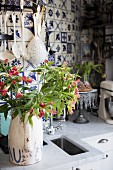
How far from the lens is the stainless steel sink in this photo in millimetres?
1494

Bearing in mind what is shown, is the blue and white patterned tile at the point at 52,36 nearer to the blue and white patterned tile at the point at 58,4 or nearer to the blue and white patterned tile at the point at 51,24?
the blue and white patterned tile at the point at 51,24

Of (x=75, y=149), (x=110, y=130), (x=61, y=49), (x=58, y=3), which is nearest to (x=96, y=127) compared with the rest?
(x=110, y=130)

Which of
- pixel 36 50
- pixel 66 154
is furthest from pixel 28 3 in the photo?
pixel 66 154

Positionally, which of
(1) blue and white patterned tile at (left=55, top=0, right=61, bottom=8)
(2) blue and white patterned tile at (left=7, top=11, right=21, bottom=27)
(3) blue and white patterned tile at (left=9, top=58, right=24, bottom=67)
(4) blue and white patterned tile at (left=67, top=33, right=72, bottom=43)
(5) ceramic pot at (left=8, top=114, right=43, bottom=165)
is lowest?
(5) ceramic pot at (left=8, top=114, right=43, bottom=165)

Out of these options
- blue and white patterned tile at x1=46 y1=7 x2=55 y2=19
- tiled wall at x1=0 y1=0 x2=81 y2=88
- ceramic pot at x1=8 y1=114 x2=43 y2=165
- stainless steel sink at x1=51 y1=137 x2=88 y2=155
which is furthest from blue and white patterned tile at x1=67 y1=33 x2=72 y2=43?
ceramic pot at x1=8 y1=114 x2=43 y2=165

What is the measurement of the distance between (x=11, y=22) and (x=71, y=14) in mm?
949

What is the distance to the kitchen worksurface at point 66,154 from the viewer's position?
4.02 ft

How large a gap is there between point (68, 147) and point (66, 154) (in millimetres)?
262

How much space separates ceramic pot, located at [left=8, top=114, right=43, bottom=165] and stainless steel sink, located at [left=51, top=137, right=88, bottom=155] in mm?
339

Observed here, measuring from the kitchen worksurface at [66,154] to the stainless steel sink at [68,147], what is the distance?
27mm

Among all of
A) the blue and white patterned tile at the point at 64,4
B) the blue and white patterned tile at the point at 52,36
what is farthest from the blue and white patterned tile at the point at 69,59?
the blue and white patterned tile at the point at 64,4

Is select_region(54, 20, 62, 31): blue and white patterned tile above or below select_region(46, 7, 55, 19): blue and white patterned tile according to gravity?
below

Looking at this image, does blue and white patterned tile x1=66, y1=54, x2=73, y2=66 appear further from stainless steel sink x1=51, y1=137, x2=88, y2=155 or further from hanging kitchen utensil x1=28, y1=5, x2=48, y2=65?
stainless steel sink x1=51, y1=137, x2=88, y2=155

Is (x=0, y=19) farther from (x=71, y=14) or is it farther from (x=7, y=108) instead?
(x=71, y=14)
